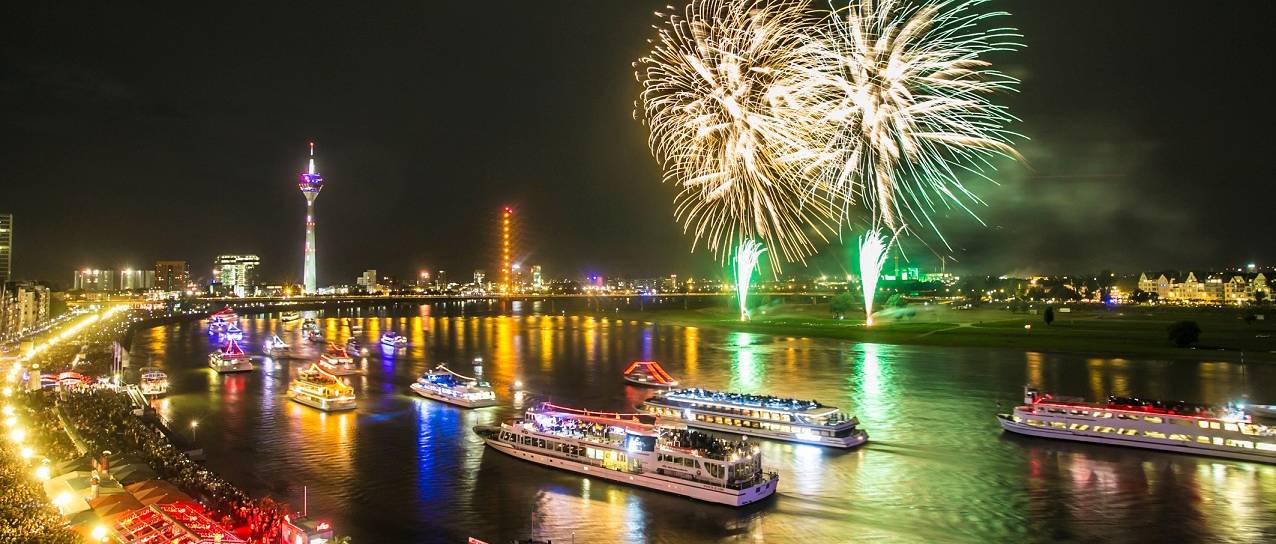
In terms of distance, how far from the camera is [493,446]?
17438 mm

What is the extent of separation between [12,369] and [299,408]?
16.3 metres

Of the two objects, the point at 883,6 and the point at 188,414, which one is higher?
the point at 883,6

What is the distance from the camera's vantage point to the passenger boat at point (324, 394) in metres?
22.8

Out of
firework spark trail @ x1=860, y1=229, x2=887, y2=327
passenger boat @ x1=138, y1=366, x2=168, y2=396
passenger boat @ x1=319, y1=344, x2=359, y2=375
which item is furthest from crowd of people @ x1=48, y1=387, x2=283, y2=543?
firework spark trail @ x1=860, y1=229, x2=887, y2=327

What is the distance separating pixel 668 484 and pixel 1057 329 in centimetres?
3706

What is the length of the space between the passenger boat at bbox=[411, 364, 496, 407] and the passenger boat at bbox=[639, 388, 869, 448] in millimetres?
5328

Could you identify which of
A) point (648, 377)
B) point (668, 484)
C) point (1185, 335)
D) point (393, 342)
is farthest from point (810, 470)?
point (393, 342)

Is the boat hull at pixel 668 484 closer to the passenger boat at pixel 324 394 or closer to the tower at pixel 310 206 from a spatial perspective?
the passenger boat at pixel 324 394

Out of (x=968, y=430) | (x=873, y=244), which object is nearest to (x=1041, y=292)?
(x=873, y=244)

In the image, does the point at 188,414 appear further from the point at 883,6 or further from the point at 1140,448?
the point at 1140,448

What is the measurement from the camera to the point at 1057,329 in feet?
142

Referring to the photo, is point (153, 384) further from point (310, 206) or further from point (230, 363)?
point (310, 206)

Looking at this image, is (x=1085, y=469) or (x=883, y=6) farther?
(x=883, y=6)

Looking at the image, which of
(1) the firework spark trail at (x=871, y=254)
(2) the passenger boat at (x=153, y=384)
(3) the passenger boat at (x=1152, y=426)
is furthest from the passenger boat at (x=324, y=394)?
(1) the firework spark trail at (x=871, y=254)
